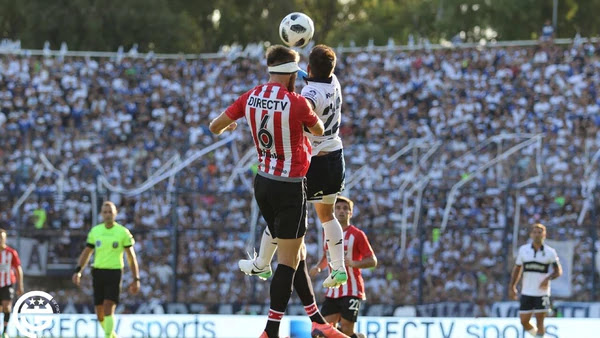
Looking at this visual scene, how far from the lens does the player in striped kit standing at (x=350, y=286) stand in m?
13.2

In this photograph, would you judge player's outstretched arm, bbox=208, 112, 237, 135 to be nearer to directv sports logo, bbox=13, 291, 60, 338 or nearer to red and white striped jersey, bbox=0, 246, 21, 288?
directv sports logo, bbox=13, 291, 60, 338

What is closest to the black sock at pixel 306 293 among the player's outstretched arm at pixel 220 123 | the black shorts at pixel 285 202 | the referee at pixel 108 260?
the black shorts at pixel 285 202

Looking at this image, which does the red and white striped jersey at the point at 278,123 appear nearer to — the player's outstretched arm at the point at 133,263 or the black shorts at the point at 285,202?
the black shorts at the point at 285,202

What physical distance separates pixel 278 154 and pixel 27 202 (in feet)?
59.6

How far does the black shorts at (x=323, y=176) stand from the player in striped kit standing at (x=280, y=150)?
48 cm

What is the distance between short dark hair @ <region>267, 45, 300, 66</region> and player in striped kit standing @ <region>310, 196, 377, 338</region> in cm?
428

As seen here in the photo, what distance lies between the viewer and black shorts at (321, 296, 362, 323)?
13.4m

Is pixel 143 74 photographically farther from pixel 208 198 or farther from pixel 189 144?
pixel 208 198

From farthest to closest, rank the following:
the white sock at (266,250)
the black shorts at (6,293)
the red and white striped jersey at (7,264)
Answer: the black shorts at (6,293), the red and white striped jersey at (7,264), the white sock at (266,250)

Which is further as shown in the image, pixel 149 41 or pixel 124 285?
pixel 149 41

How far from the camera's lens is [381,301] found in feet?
80.8

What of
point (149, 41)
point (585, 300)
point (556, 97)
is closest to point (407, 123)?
point (556, 97)

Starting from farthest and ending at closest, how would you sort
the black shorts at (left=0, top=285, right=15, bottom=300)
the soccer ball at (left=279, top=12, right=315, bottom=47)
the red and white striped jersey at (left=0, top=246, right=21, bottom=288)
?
1. the black shorts at (left=0, top=285, right=15, bottom=300)
2. the red and white striped jersey at (left=0, top=246, right=21, bottom=288)
3. the soccer ball at (left=279, top=12, right=315, bottom=47)

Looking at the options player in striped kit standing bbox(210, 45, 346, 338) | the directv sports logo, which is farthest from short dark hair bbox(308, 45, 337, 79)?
the directv sports logo
